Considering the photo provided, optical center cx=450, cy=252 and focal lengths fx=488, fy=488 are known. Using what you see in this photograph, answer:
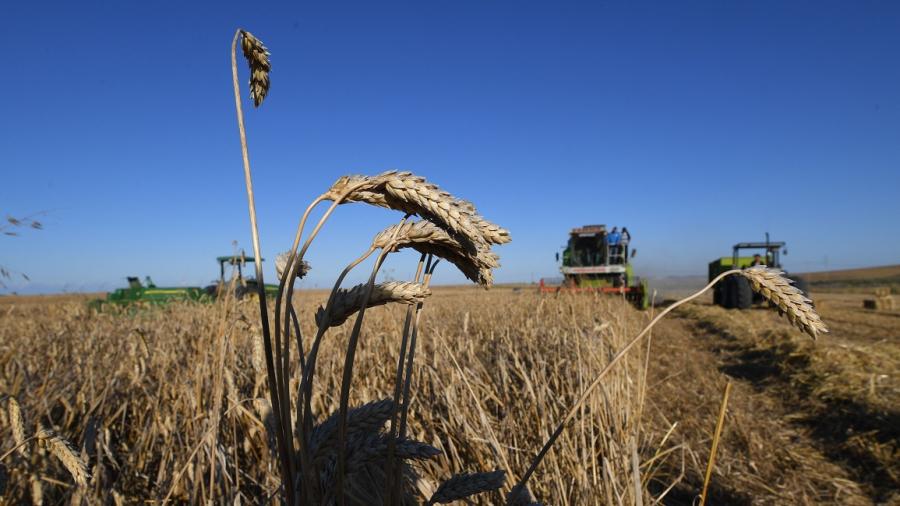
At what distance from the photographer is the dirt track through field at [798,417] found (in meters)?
3.54

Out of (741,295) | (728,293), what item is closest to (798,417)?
(741,295)

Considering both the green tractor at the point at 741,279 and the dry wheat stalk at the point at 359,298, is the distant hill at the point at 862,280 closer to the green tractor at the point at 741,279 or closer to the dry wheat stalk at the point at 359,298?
the green tractor at the point at 741,279

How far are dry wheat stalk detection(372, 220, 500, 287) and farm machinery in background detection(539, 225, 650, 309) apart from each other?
50.9ft

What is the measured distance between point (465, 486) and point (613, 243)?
18062 millimetres

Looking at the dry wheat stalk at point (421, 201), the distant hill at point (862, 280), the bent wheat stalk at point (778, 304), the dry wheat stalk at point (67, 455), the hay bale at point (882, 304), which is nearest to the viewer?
the dry wheat stalk at point (421, 201)

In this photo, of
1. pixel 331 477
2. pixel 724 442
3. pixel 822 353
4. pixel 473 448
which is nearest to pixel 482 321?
pixel 724 442

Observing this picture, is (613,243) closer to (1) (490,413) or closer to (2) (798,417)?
(2) (798,417)

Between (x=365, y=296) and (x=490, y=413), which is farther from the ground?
(x=365, y=296)

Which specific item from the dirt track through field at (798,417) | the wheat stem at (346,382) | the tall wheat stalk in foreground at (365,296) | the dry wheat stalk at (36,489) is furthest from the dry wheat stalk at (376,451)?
the dirt track through field at (798,417)

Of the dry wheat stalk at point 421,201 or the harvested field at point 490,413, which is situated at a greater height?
the dry wheat stalk at point 421,201

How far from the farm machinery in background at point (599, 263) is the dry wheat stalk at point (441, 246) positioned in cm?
1553

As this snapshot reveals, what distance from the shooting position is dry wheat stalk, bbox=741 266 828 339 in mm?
850

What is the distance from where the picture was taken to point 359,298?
2.41 feet

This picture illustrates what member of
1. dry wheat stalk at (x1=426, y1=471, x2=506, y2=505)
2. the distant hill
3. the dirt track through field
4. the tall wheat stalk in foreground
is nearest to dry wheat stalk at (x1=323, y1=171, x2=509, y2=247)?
the tall wheat stalk in foreground
